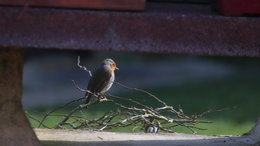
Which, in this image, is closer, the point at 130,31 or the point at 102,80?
the point at 130,31

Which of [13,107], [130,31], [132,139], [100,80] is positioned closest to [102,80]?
[100,80]

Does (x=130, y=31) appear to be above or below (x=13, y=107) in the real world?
above

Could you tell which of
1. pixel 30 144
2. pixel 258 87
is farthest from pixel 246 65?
pixel 30 144

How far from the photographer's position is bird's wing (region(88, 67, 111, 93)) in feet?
19.8

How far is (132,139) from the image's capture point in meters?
4.09

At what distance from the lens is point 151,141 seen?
406 cm

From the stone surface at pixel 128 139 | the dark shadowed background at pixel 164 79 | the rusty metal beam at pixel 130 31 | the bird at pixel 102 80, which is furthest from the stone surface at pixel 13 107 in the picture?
the dark shadowed background at pixel 164 79

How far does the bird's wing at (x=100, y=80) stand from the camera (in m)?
6.02

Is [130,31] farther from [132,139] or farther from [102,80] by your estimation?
[102,80]

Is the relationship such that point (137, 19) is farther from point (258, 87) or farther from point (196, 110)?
point (258, 87)

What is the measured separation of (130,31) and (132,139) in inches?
74.1

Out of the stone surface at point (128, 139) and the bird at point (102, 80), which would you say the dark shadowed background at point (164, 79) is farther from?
the stone surface at point (128, 139)

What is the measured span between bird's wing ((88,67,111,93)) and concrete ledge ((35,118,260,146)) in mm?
1692

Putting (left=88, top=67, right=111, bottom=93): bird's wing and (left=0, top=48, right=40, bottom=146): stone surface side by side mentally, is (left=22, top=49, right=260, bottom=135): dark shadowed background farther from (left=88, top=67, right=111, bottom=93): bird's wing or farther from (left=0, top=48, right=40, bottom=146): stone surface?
(left=0, top=48, right=40, bottom=146): stone surface
